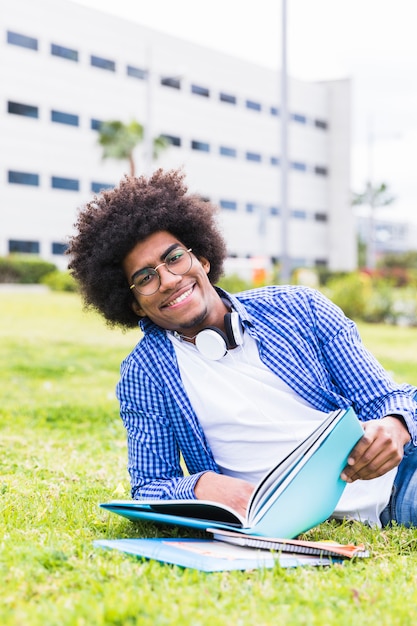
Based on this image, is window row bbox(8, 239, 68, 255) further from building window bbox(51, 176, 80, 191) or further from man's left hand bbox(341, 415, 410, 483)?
man's left hand bbox(341, 415, 410, 483)

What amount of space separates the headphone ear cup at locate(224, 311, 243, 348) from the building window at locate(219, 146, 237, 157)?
151 feet

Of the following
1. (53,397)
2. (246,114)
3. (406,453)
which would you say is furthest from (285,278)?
(246,114)

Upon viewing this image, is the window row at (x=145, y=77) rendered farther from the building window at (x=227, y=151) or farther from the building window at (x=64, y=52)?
the building window at (x=227, y=151)

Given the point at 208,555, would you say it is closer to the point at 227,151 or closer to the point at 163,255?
the point at 163,255

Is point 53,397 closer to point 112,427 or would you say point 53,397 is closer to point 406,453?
A: point 112,427

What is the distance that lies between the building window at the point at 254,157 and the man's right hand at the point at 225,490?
48.1 meters

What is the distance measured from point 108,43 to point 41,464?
3983 cm

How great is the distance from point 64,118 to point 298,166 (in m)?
18.5

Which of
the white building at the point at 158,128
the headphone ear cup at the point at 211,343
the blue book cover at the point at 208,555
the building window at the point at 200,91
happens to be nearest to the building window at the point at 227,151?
the white building at the point at 158,128

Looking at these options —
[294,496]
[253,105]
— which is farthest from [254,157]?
[294,496]

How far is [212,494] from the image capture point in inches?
119

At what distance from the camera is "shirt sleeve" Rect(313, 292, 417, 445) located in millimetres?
3240

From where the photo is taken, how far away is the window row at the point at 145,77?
126 feet

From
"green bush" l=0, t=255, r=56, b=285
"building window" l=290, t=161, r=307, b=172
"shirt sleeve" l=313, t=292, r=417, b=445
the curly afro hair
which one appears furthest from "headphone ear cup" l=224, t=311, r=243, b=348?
"building window" l=290, t=161, r=307, b=172
